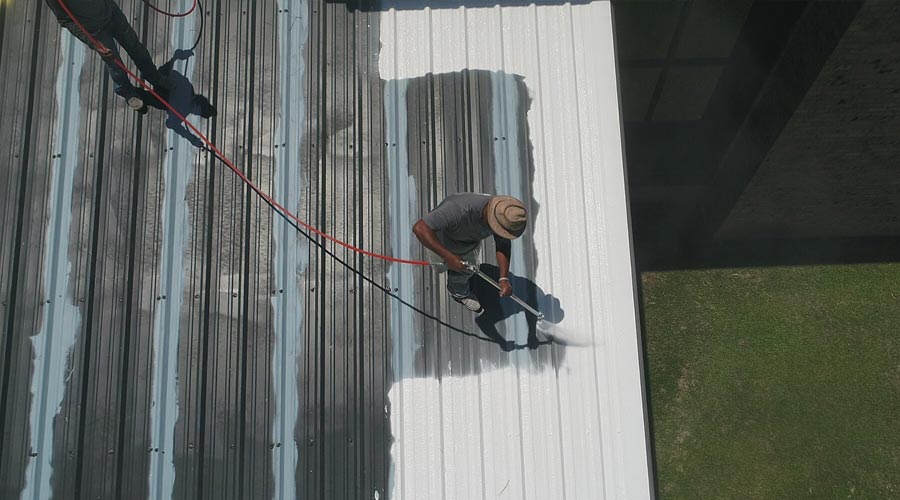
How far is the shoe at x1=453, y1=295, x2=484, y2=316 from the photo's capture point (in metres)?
4.80

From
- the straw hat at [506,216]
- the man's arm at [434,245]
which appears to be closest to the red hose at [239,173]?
the man's arm at [434,245]

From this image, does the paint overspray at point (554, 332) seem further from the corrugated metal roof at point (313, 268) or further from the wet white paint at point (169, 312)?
the wet white paint at point (169, 312)

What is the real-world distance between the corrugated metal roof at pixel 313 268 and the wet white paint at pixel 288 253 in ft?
0.06

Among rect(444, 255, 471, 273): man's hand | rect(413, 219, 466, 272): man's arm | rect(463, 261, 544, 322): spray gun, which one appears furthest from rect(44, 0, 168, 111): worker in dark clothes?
rect(463, 261, 544, 322): spray gun

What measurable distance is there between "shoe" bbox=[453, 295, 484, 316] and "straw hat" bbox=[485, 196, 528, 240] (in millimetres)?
895

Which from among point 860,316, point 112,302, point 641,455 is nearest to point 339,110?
point 112,302

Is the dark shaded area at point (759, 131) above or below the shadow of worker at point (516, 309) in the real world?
above

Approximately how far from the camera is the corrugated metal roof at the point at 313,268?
4664 millimetres

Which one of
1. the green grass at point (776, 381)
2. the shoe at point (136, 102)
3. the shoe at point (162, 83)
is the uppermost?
the shoe at point (162, 83)

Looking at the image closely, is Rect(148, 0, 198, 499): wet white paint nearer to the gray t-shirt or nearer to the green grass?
Answer: the gray t-shirt

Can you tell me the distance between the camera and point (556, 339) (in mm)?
4836

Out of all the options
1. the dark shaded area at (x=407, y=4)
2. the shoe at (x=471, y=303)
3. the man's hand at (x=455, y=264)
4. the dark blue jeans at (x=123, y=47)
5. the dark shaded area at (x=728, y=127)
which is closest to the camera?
the man's hand at (x=455, y=264)

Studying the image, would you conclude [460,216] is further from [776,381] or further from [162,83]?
[776,381]

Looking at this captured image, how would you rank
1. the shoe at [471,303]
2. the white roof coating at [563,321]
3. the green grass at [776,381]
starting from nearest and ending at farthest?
the white roof coating at [563,321], the shoe at [471,303], the green grass at [776,381]
